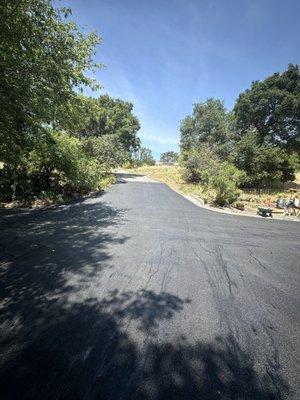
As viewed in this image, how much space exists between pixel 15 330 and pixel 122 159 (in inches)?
1256

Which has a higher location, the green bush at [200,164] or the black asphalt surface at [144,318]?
the green bush at [200,164]

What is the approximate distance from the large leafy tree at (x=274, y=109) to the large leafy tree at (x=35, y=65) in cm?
3011

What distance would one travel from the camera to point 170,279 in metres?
6.03

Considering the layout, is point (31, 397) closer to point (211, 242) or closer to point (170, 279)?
point (170, 279)

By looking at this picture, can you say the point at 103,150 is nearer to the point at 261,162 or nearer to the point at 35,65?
the point at 261,162

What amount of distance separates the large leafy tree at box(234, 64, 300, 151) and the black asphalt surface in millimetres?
30674

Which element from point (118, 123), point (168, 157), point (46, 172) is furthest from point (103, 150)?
point (168, 157)

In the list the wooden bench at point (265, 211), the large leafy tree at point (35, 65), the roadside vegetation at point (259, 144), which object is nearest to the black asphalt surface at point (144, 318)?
the large leafy tree at point (35, 65)

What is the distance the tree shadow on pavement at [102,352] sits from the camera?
297 cm

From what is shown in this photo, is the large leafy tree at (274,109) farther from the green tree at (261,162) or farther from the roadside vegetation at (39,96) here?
the roadside vegetation at (39,96)

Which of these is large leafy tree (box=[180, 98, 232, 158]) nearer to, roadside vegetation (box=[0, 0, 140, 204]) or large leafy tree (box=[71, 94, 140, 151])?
large leafy tree (box=[71, 94, 140, 151])

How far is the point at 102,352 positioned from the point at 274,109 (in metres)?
38.5

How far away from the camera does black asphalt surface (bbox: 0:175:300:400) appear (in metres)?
3.08

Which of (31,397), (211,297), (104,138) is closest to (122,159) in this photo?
(104,138)
